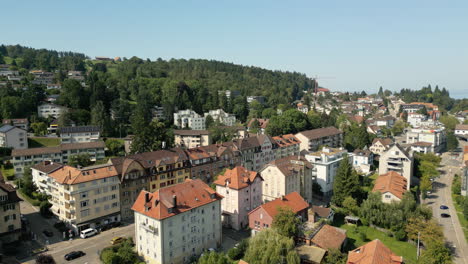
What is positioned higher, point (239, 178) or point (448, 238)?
point (239, 178)

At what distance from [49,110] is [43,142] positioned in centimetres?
1974

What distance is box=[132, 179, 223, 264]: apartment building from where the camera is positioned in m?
38.7

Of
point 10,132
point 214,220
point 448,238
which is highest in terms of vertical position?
point 10,132

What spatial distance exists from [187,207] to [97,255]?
12647mm

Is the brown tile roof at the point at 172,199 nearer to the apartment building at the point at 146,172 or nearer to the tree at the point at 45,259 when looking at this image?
the tree at the point at 45,259

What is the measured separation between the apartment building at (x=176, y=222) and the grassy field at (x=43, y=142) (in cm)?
5463

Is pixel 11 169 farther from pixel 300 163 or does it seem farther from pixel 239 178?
pixel 300 163

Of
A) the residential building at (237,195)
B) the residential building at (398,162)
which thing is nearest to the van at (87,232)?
the residential building at (237,195)

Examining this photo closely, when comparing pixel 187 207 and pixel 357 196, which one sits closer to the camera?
pixel 187 207

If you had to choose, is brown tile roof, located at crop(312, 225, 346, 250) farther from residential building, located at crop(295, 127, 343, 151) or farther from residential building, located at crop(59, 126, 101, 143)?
residential building, located at crop(59, 126, 101, 143)

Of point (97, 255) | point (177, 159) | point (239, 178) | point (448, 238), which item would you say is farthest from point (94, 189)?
point (448, 238)

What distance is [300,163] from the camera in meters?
62.3

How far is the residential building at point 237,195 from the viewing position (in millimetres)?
50938

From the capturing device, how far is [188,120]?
370 feet
